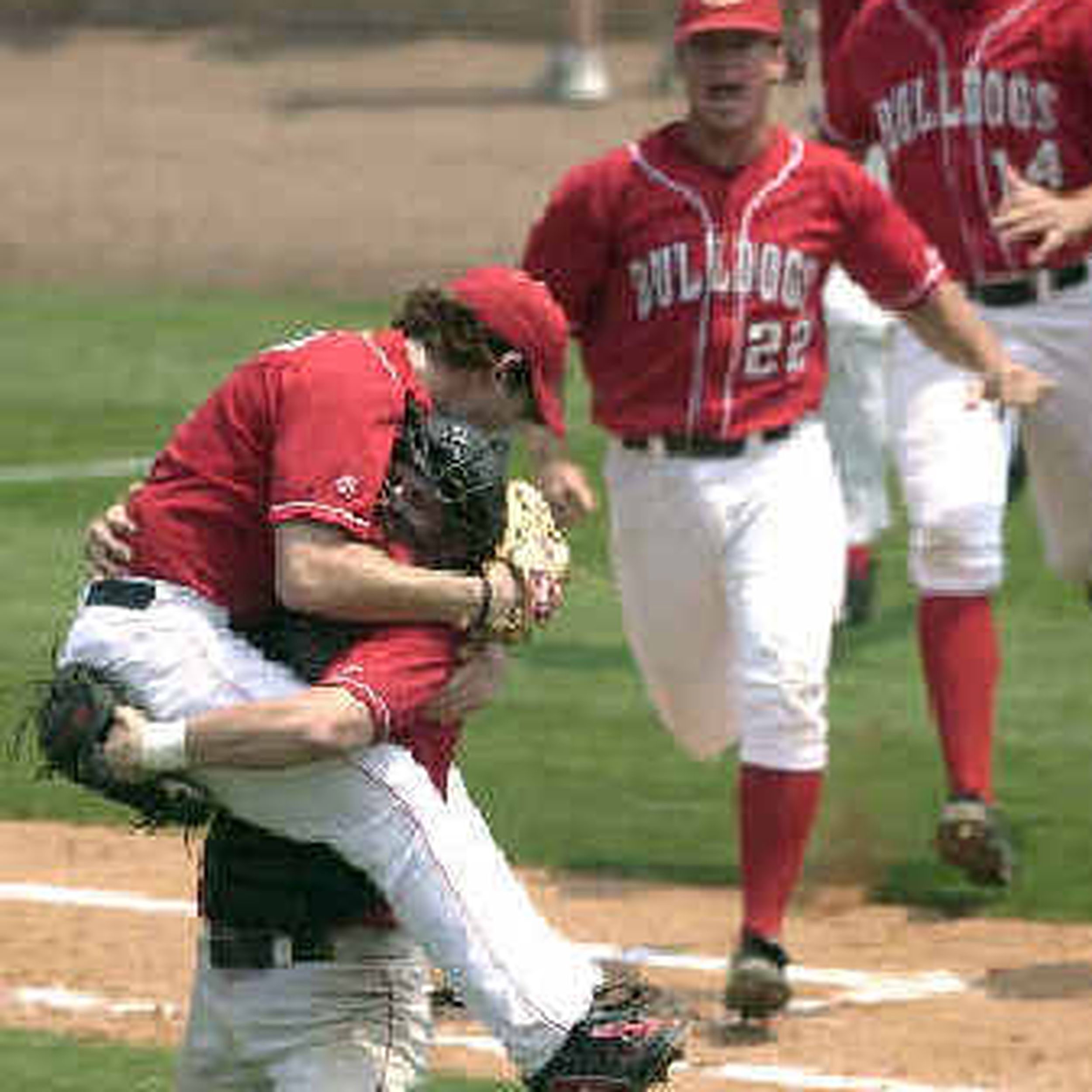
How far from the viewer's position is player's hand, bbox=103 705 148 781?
5609 millimetres

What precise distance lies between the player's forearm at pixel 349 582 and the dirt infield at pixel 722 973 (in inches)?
84.5

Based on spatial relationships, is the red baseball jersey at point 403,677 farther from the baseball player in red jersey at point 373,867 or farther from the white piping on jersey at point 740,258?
the white piping on jersey at point 740,258

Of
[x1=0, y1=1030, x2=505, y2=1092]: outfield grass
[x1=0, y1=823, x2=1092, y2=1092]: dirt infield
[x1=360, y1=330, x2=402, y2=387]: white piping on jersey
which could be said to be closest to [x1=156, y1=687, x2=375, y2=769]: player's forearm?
[x1=360, y1=330, x2=402, y2=387]: white piping on jersey

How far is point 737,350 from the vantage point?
8531mm

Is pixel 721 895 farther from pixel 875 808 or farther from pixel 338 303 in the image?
pixel 338 303

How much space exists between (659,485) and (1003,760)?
8.07 feet

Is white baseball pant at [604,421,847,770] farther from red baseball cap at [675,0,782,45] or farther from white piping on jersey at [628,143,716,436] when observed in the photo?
red baseball cap at [675,0,782,45]

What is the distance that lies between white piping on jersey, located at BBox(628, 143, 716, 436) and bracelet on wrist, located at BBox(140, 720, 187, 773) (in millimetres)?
3129

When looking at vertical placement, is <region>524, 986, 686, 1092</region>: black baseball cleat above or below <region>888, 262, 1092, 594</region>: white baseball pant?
below

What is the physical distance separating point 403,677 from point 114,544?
61 centimetres

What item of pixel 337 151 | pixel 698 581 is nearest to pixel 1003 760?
pixel 698 581

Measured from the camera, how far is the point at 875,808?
10094mm

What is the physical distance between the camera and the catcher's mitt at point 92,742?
565 cm

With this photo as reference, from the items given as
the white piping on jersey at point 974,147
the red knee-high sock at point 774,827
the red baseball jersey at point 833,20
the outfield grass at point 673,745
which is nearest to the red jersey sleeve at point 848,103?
the red baseball jersey at point 833,20
